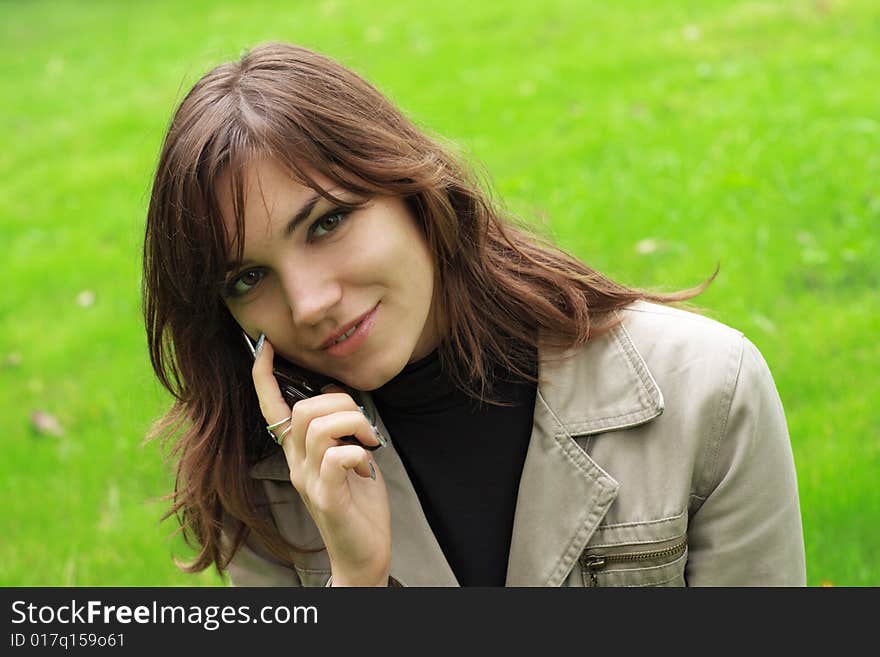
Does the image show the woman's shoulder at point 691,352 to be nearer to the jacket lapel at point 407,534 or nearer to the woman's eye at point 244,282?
the jacket lapel at point 407,534

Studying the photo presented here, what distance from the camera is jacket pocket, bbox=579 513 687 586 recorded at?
6.99 ft

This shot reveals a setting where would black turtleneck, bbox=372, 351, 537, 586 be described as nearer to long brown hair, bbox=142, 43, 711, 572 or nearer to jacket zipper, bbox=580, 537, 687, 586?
long brown hair, bbox=142, 43, 711, 572

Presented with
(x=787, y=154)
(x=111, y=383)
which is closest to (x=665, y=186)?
(x=787, y=154)

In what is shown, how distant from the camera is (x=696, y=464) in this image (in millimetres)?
2094

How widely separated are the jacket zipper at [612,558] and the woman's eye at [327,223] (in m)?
0.82

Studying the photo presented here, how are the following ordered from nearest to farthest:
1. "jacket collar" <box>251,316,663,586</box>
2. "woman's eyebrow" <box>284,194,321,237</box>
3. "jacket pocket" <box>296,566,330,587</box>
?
"woman's eyebrow" <box>284,194,321,237</box>, "jacket collar" <box>251,316,663,586</box>, "jacket pocket" <box>296,566,330,587</box>

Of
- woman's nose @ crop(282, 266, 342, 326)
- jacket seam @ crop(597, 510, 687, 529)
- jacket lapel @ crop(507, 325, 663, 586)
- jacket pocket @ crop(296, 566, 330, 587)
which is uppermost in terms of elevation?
woman's nose @ crop(282, 266, 342, 326)

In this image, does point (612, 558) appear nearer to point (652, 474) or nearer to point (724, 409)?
point (652, 474)

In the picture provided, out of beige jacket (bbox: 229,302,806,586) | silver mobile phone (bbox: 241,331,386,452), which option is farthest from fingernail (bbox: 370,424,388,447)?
beige jacket (bbox: 229,302,806,586)

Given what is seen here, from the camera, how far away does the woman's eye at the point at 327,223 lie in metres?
1.98

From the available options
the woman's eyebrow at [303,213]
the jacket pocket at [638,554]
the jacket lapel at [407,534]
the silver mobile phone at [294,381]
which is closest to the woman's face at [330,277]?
the woman's eyebrow at [303,213]

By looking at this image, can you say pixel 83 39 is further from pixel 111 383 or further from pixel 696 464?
Answer: pixel 696 464

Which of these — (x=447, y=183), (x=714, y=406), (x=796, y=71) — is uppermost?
(x=796, y=71)

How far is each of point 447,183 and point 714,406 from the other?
656 mm
